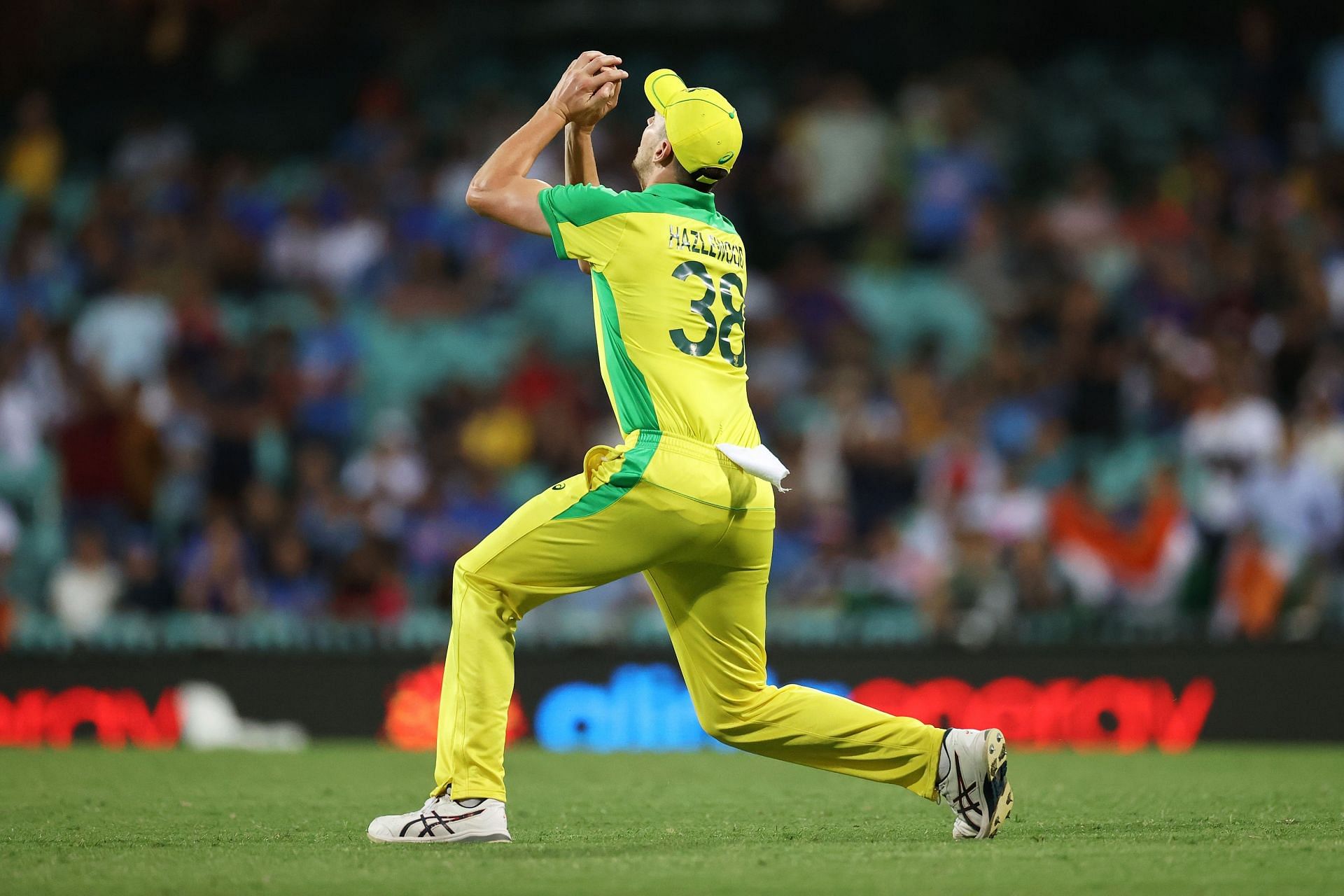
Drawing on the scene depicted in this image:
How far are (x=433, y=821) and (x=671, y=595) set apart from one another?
103 centimetres

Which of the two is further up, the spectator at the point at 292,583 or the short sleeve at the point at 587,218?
the short sleeve at the point at 587,218

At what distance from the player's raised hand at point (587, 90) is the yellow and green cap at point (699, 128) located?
15 cm

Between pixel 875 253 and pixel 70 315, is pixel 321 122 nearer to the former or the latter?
pixel 70 315

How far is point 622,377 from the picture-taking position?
5766 millimetres

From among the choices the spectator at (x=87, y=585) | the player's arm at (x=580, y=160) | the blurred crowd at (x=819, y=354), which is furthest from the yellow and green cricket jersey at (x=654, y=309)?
the spectator at (x=87, y=585)

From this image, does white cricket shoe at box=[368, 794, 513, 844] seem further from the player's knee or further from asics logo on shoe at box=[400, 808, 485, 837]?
the player's knee

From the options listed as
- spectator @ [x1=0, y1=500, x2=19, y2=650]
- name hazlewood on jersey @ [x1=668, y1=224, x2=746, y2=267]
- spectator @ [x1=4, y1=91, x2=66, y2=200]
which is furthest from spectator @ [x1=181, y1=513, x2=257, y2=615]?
name hazlewood on jersey @ [x1=668, y1=224, x2=746, y2=267]

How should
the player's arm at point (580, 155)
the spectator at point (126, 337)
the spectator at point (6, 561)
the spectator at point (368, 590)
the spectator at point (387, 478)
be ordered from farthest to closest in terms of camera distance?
1. the spectator at point (126, 337)
2. the spectator at point (387, 478)
3. the spectator at point (368, 590)
4. the spectator at point (6, 561)
5. the player's arm at point (580, 155)

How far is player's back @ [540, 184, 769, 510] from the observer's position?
18.7 feet

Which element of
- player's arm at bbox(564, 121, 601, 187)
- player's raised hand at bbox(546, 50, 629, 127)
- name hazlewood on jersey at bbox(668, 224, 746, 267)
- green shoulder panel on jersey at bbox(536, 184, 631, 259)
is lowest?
name hazlewood on jersey at bbox(668, 224, 746, 267)

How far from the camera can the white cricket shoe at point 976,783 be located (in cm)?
572

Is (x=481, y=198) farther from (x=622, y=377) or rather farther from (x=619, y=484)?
(x=619, y=484)

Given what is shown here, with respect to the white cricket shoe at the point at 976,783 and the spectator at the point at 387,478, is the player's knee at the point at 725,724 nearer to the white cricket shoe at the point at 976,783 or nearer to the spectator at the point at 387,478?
the white cricket shoe at the point at 976,783

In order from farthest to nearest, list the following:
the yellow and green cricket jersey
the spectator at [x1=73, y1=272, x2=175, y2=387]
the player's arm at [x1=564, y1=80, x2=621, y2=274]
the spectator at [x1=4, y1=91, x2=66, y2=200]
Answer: the spectator at [x1=4, y1=91, x2=66, y2=200]
the spectator at [x1=73, y1=272, x2=175, y2=387]
the player's arm at [x1=564, y1=80, x2=621, y2=274]
the yellow and green cricket jersey
